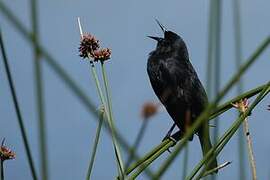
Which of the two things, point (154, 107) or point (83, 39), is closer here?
point (154, 107)

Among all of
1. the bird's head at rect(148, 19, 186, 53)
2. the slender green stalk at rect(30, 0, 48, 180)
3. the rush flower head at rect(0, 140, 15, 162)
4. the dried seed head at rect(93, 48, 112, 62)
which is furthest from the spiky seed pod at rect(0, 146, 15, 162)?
the bird's head at rect(148, 19, 186, 53)

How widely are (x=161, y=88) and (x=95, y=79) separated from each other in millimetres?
3126

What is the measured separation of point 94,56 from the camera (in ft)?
9.37

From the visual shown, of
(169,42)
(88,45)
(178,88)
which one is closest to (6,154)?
(88,45)

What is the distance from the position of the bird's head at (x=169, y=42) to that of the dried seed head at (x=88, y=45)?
11.0 feet

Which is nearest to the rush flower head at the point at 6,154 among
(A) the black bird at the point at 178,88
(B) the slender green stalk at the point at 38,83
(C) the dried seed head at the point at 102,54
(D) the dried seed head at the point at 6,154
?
(D) the dried seed head at the point at 6,154

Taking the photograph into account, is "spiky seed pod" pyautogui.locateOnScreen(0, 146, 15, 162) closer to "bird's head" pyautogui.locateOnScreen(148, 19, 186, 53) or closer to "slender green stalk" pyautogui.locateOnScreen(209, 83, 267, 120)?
"slender green stalk" pyautogui.locateOnScreen(209, 83, 267, 120)

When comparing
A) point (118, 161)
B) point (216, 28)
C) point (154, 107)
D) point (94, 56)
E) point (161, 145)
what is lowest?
point (154, 107)

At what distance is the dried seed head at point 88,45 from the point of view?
2.83 m

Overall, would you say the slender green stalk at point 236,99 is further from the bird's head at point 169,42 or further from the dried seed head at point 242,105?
Answer: the bird's head at point 169,42

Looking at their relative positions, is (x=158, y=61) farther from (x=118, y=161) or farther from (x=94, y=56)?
(x=118, y=161)

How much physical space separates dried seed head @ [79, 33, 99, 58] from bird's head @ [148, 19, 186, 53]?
132 inches

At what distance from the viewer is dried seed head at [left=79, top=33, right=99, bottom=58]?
9.28 ft

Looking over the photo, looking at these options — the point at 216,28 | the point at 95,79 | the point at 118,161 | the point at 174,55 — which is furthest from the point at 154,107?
the point at 174,55
